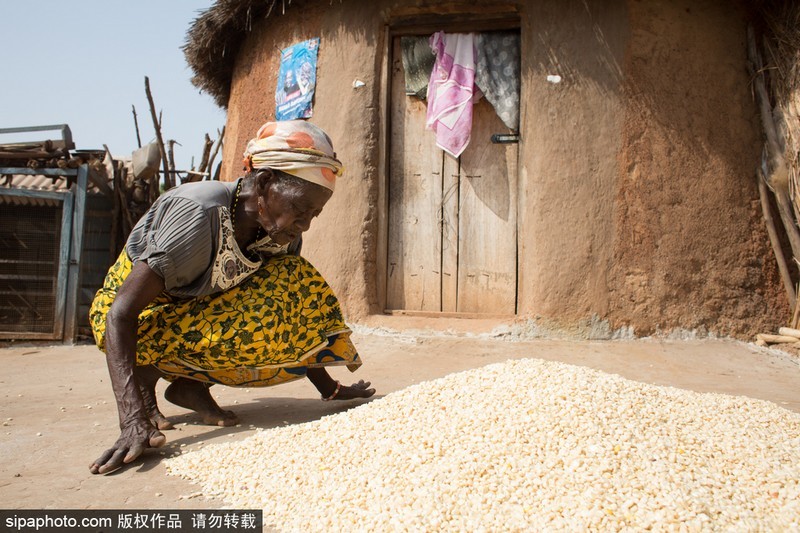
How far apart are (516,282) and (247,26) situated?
3.17 m

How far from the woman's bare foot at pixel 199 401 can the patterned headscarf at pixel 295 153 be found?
3.12 ft

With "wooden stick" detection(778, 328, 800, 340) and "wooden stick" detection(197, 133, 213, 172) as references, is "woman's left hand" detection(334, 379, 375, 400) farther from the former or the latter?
"wooden stick" detection(197, 133, 213, 172)

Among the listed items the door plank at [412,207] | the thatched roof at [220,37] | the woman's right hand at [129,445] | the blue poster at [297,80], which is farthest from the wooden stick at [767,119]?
the woman's right hand at [129,445]

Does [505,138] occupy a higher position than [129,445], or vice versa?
[505,138]

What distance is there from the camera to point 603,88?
4496 millimetres

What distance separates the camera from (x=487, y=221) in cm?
486

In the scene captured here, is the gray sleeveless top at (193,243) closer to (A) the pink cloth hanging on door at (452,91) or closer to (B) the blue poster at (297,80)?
(A) the pink cloth hanging on door at (452,91)

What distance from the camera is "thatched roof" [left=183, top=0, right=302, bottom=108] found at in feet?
17.4

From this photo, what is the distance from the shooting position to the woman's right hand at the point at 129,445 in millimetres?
1971

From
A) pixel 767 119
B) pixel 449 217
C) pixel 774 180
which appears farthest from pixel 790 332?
pixel 449 217

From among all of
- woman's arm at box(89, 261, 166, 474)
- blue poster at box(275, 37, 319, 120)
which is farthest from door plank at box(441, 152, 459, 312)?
woman's arm at box(89, 261, 166, 474)

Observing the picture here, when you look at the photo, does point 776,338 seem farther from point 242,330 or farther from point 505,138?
point 242,330

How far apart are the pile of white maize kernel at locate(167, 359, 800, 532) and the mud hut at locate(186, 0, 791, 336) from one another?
2.06 metres

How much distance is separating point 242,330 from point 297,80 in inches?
131
